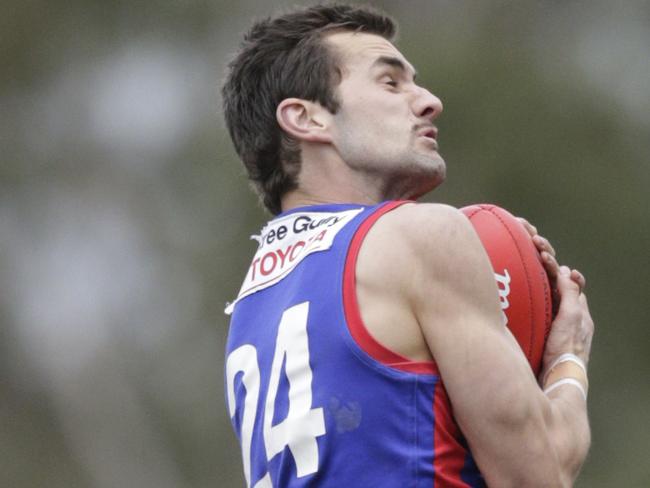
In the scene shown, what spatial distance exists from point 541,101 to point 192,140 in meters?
5.22

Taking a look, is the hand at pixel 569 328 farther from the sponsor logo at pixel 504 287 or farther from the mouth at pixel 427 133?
the mouth at pixel 427 133

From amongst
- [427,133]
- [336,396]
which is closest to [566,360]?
[336,396]

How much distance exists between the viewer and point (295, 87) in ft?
17.2

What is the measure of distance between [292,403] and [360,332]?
0.30m

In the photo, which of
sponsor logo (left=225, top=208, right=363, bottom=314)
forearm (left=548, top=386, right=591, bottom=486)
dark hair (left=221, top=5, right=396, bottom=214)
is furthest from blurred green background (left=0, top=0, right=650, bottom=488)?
forearm (left=548, top=386, right=591, bottom=486)

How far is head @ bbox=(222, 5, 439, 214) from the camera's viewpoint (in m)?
5.12

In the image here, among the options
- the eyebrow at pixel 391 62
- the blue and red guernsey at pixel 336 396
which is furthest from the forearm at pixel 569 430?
the eyebrow at pixel 391 62

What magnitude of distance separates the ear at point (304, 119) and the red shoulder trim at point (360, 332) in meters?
0.68

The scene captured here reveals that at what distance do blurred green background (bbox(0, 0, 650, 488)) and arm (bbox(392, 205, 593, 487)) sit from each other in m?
16.0

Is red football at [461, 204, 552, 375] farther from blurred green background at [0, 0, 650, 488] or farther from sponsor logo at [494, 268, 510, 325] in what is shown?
blurred green background at [0, 0, 650, 488]

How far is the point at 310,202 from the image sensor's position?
200 inches

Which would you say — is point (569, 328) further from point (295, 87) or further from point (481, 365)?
point (295, 87)

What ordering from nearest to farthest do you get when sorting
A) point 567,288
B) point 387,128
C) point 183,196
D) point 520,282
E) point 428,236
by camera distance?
point 428,236 → point 520,282 → point 567,288 → point 387,128 → point 183,196

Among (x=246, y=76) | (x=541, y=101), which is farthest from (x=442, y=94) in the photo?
(x=246, y=76)
